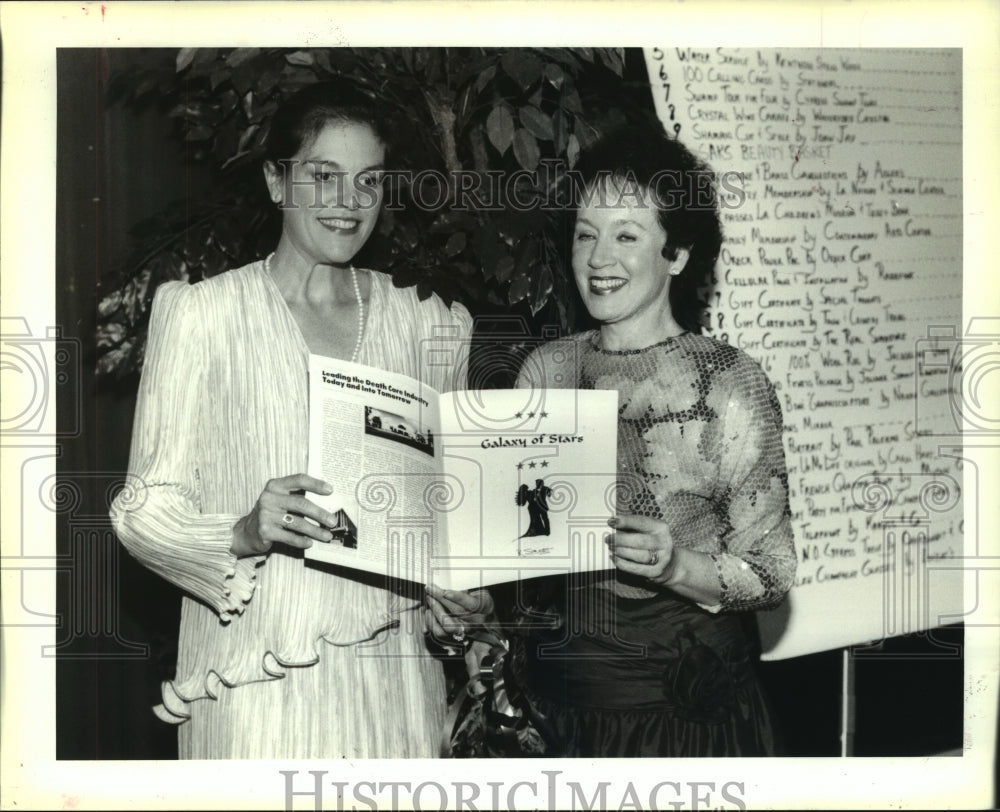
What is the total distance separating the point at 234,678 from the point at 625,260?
3.58 ft

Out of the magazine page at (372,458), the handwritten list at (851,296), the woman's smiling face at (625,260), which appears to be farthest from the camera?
the handwritten list at (851,296)

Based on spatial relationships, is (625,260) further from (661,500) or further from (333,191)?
(333,191)

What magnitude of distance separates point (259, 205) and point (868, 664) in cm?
157

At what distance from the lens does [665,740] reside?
2441mm

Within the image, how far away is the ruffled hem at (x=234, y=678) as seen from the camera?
7.71 ft

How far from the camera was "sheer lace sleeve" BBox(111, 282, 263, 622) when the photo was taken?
7.66 feet

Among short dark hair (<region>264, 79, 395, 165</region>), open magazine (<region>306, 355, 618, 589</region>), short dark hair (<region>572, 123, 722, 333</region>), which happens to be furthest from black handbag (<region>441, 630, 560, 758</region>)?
short dark hair (<region>264, 79, 395, 165</region>)

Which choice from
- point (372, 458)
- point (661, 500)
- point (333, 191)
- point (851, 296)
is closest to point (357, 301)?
point (333, 191)

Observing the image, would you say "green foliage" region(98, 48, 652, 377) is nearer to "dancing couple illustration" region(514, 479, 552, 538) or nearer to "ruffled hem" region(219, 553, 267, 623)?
"dancing couple illustration" region(514, 479, 552, 538)

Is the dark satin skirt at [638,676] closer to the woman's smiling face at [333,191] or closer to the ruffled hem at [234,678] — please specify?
the ruffled hem at [234,678]

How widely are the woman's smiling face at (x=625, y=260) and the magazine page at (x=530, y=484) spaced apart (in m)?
0.18

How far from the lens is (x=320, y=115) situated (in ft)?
7.86

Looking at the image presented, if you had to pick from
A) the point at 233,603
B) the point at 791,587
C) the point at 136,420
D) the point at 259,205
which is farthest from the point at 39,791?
the point at 791,587

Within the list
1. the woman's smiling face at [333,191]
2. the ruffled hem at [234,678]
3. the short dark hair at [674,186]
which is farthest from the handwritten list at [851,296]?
the ruffled hem at [234,678]
